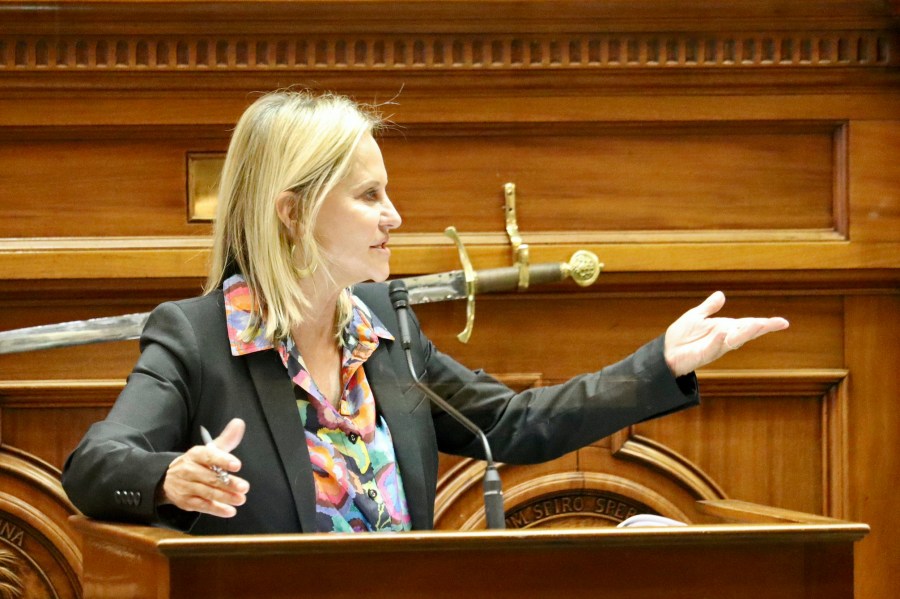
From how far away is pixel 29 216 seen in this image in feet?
7.90

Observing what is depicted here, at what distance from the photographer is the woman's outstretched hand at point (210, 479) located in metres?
1.36

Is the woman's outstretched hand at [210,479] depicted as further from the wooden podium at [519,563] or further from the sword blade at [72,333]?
the sword blade at [72,333]

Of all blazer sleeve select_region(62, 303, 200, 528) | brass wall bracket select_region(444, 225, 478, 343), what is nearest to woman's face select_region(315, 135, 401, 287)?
blazer sleeve select_region(62, 303, 200, 528)

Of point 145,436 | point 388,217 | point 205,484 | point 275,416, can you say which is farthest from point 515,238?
point 205,484

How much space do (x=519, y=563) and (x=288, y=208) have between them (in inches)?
32.5

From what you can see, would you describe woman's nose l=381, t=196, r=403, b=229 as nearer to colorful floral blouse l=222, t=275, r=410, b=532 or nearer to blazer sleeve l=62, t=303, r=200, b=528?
colorful floral blouse l=222, t=275, r=410, b=532

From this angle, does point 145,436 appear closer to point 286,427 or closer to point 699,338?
point 286,427

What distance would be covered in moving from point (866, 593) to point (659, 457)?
0.50 metres

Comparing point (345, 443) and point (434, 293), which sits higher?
point (434, 293)

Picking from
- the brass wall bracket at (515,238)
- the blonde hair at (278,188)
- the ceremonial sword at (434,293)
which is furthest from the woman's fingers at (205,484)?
the brass wall bracket at (515,238)

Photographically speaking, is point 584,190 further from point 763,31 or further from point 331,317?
point 331,317

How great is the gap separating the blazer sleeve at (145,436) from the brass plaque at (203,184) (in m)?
0.64

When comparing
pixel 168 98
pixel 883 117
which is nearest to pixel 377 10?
pixel 168 98

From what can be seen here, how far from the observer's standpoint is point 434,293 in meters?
2.34
